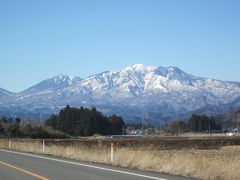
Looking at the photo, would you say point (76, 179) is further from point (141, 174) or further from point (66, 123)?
point (66, 123)

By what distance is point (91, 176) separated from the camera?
2017cm

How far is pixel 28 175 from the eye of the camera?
20938mm

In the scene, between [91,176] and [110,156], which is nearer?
[91,176]

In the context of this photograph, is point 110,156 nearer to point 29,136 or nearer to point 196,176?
point 196,176

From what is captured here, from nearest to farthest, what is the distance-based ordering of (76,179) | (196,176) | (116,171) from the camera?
(76,179)
(196,176)
(116,171)

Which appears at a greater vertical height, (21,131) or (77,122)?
(77,122)

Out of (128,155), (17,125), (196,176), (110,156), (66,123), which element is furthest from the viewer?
(66,123)

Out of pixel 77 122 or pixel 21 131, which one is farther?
pixel 77 122

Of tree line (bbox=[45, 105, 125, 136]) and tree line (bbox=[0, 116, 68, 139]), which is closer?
tree line (bbox=[0, 116, 68, 139])

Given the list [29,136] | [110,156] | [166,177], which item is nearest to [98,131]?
[29,136]

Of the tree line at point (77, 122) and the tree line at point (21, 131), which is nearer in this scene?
the tree line at point (21, 131)

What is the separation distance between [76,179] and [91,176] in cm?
127

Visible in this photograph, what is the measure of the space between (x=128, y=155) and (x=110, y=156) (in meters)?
2.14

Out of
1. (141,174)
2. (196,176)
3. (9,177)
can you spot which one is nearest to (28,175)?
(9,177)
